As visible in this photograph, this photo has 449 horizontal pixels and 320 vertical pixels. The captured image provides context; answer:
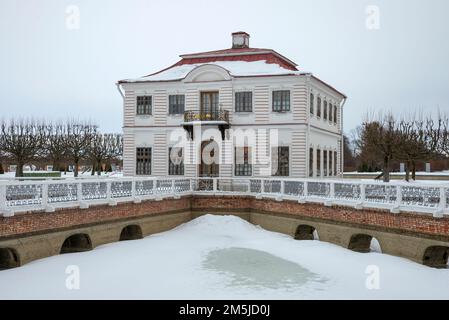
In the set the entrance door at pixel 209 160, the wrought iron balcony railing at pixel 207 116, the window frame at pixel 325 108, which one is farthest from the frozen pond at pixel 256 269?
the window frame at pixel 325 108

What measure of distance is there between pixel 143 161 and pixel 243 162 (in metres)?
6.42

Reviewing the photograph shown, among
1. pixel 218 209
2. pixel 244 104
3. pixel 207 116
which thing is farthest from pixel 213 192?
pixel 244 104

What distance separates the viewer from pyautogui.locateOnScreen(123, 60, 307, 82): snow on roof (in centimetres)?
2722

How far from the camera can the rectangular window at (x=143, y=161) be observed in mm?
29094

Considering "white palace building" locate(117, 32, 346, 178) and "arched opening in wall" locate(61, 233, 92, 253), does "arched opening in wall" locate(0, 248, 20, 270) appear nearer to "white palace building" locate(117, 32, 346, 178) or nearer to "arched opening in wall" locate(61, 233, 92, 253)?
"arched opening in wall" locate(61, 233, 92, 253)

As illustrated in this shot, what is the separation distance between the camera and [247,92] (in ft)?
90.2

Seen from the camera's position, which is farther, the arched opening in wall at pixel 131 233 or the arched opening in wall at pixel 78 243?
the arched opening in wall at pixel 131 233

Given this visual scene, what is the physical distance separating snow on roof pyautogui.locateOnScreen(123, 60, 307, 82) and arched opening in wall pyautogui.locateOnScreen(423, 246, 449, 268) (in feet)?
44.7

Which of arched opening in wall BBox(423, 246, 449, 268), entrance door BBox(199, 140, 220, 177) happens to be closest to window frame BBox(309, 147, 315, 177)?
entrance door BBox(199, 140, 220, 177)

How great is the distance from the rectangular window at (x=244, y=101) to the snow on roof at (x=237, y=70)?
3.64ft

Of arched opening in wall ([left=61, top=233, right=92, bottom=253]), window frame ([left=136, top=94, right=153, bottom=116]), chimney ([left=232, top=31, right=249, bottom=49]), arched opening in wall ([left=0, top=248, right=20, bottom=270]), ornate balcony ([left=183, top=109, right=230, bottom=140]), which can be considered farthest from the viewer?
chimney ([left=232, top=31, right=249, bottom=49])

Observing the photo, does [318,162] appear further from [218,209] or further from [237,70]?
[218,209]

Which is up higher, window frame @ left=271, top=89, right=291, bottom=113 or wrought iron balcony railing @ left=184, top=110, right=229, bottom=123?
window frame @ left=271, top=89, right=291, bottom=113

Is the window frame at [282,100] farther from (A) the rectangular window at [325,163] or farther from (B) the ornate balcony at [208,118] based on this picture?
(A) the rectangular window at [325,163]
